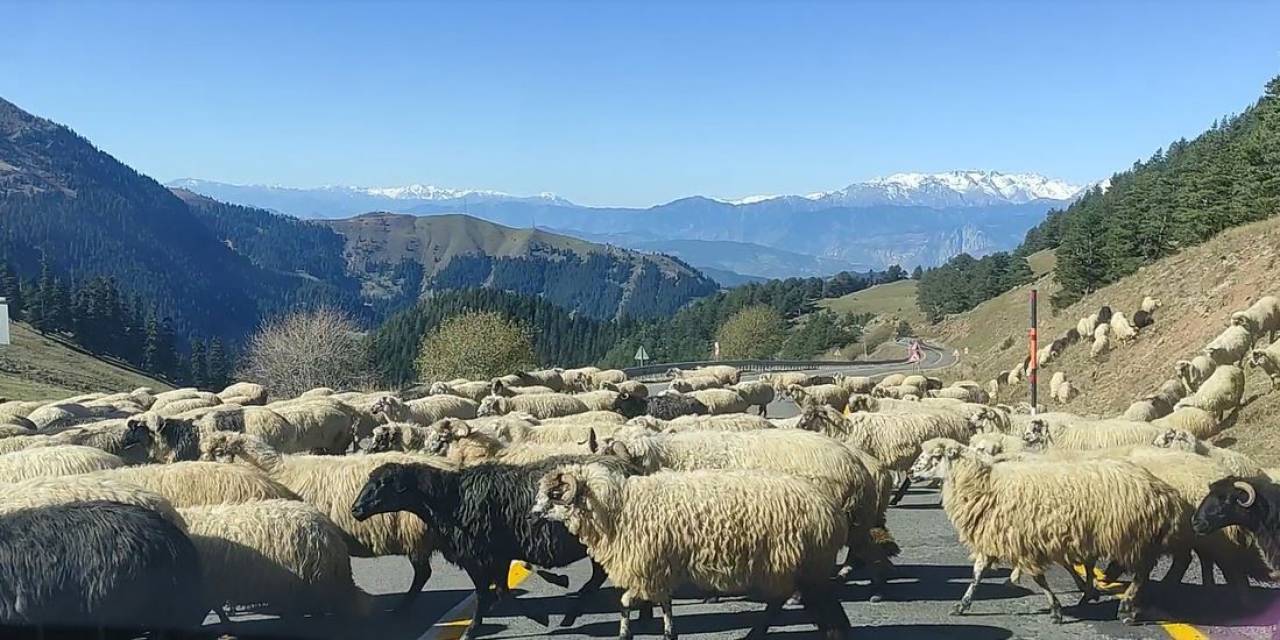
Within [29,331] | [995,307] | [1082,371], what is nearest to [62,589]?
[1082,371]

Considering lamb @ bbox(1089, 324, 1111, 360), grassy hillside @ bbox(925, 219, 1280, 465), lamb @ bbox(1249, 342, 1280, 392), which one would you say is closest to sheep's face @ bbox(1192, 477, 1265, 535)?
grassy hillside @ bbox(925, 219, 1280, 465)

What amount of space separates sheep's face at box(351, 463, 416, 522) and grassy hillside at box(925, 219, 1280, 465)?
501 inches

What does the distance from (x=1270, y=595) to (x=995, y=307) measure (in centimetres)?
11033

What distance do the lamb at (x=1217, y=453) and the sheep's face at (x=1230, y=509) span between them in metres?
0.92

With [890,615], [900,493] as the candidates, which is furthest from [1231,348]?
[890,615]

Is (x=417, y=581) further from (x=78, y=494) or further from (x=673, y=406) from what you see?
(x=673, y=406)

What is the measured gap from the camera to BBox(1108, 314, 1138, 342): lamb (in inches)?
1265

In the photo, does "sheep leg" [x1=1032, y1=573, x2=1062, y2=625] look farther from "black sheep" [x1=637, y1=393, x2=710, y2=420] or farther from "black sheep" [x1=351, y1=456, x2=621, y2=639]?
"black sheep" [x1=637, y1=393, x2=710, y2=420]

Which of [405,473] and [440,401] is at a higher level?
[405,473]

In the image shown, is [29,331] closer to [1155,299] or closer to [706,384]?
[706,384]

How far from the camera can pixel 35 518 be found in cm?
720

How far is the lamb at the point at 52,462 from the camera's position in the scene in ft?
35.8

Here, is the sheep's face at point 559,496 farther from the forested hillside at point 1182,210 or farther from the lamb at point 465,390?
the forested hillside at point 1182,210

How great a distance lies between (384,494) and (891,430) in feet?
25.7
